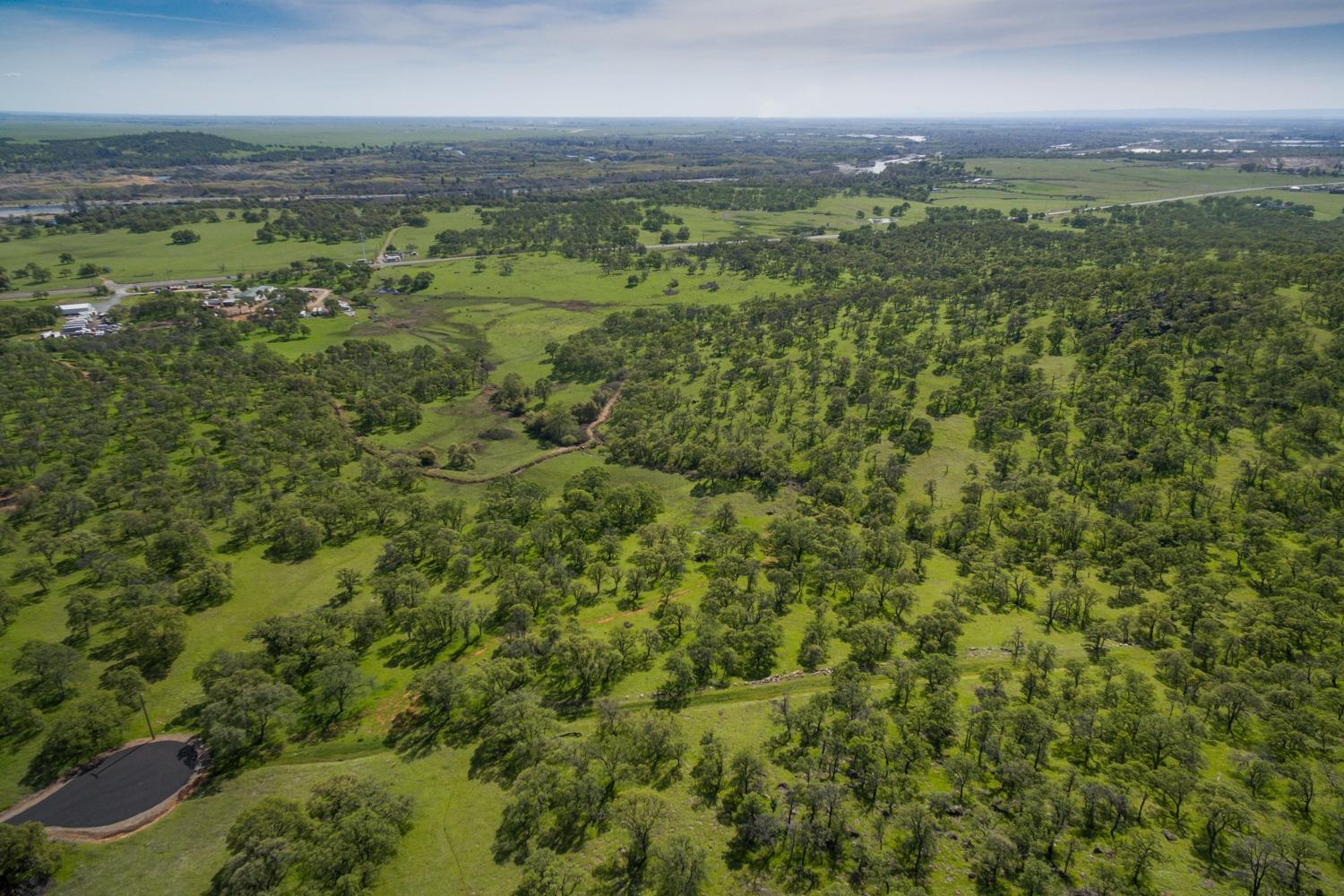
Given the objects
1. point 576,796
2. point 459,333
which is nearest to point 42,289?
point 459,333

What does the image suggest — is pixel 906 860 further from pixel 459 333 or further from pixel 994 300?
pixel 994 300

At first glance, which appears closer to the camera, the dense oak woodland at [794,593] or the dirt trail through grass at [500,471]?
the dense oak woodland at [794,593]

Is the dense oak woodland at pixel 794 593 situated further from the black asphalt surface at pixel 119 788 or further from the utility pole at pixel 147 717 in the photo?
the black asphalt surface at pixel 119 788

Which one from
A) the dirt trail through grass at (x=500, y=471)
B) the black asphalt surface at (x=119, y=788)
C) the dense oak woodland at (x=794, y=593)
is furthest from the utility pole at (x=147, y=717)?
the dirt trail through grass at (x=500, y=471)

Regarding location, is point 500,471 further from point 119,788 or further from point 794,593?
point 119,788

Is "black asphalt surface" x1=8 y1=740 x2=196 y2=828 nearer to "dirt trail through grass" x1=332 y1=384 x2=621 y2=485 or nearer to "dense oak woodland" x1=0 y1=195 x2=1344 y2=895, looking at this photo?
"dense oak woodland" x1=0 y1=195 x2=1344 y2=895

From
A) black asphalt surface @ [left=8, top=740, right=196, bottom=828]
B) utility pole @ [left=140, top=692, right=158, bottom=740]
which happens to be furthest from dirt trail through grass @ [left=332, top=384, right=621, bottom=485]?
black asphalt surface @ [left=8, top=740, right=196, bottom=828]

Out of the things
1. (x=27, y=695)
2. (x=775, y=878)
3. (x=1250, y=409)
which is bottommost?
(x=775, y=878)
